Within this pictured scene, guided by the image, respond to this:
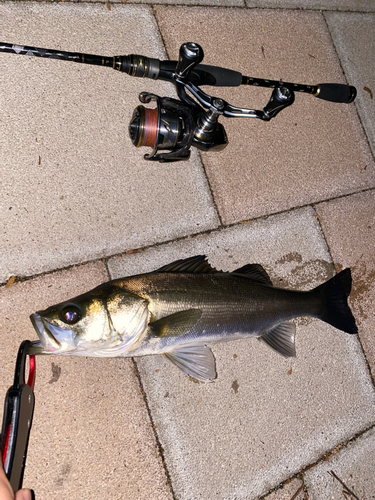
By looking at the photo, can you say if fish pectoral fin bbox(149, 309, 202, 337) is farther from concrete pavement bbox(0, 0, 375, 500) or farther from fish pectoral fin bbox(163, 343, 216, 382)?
concrete pavement bbox(0, 0, 375, 500)

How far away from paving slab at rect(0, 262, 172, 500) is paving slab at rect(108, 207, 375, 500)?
15 cm

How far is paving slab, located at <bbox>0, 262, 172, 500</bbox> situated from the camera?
2.75m

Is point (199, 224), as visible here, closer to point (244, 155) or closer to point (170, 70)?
point (244, 155)

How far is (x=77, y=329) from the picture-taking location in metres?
2.39

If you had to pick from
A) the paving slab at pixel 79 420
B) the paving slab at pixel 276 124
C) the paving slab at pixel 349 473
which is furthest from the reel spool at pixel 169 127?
the paving slab at pixel 349 473

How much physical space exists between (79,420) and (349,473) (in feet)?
7.47

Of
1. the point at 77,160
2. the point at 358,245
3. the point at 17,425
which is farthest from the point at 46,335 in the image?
the point at 358,245

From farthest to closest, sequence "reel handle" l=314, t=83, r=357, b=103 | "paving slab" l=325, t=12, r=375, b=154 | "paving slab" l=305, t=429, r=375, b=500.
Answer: "paving slab" l=325, t=12, r=375, b=154
"reel handle" l=314, t=83, r=357, b=103
"paving slab" l=305, t=429, r=375, b=500

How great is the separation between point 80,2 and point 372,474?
15.4ft

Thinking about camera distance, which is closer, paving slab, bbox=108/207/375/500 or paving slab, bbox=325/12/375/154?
paving slab, bbox=108/207/375/500

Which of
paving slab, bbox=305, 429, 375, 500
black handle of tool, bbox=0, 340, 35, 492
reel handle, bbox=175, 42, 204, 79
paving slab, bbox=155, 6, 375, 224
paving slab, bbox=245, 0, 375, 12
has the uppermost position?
paving slab, bbox=245, 0, 375, 12

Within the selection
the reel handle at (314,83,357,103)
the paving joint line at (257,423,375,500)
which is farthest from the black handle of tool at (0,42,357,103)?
the paving joint line at (257,423,375,500)

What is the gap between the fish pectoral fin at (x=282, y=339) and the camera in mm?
3066

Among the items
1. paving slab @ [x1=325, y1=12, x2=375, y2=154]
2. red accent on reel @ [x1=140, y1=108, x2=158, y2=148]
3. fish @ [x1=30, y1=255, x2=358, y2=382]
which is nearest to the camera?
fish @ [x1=30, y1=255, x2=358, y2=382]
